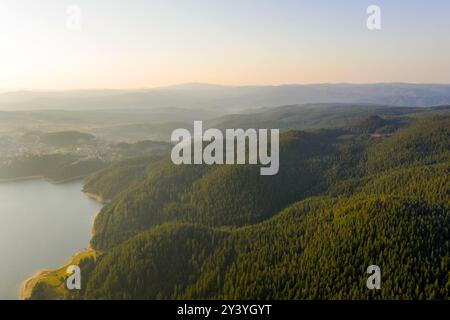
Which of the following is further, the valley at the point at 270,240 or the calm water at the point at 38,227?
the calm water at the point at 38,227

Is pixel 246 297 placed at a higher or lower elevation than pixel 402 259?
lower

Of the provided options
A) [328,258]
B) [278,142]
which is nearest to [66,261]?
[328,258]
